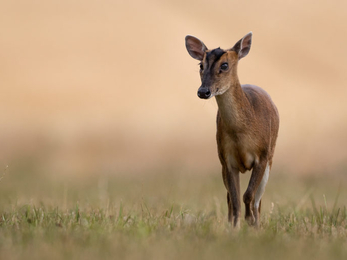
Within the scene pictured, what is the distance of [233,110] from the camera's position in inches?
337

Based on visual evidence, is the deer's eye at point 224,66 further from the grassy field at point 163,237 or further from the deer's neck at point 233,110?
the grassy field at point 163,237

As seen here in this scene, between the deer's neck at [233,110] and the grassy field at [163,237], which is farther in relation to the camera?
the deer's neck at [233,110]

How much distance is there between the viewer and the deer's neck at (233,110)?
337 inches

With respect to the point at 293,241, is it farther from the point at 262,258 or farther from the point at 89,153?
the point at 89,153

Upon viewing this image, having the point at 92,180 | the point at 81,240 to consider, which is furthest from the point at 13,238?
the point at 92,180

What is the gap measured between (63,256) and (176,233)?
1.49 meters

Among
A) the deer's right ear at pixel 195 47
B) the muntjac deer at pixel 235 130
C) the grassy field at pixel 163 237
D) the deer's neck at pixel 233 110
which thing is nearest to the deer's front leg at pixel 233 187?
the muntjac deer at pixel 235 130

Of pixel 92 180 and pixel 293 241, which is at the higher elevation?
pixel 293 241

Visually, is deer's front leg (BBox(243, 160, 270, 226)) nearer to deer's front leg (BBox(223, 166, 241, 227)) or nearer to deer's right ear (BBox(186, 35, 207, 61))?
deer's front leg (BBox(223, 166, 241, 227))

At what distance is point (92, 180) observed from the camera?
17203mm

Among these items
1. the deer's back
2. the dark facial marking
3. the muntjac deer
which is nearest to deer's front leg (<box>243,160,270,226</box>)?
the muntjac deer

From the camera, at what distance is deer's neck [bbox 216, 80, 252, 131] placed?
28.1ft

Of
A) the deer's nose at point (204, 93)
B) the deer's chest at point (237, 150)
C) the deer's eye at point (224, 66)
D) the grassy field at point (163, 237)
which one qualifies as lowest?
the grassy field at point (163, 237)

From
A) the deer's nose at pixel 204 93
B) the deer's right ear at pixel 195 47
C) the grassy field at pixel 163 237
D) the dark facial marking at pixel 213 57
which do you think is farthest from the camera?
the deer's right ear at pixel 195 47
